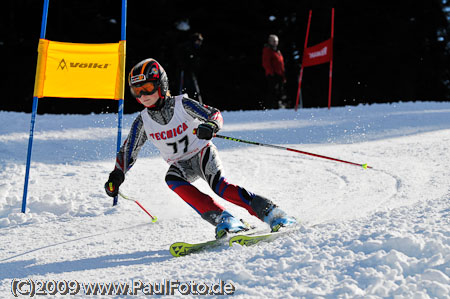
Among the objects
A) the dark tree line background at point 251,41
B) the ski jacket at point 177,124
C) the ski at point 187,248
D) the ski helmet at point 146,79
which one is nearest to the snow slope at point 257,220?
the ski at point 187,248

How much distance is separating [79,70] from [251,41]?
550 inches

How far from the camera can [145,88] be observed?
385 centimetres

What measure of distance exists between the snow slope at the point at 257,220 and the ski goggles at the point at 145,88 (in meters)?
1.14

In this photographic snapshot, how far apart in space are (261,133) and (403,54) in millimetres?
14062

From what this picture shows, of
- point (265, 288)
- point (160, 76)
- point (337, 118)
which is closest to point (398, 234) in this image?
point (265, 288)

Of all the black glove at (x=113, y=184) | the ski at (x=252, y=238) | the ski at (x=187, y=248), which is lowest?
the ski at (x=187, y=248)

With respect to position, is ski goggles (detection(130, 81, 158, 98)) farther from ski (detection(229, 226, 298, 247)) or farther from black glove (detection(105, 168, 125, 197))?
ski (detection(229, 226, 298, 247))

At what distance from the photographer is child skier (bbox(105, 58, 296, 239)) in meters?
3.81

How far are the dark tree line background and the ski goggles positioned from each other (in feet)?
40.9

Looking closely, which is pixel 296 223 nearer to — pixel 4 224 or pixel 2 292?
pixel 2 292

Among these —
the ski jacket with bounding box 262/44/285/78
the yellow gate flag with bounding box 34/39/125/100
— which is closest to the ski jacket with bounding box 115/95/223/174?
the yellow gate flag with bounding box 34/39/125/100

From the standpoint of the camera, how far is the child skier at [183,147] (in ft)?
12.5

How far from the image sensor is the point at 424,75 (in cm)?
2081

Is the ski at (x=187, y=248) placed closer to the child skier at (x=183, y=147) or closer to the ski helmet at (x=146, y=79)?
the child skier at (x=183, y=147)
